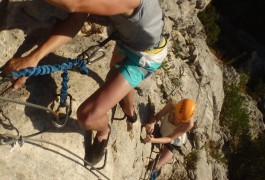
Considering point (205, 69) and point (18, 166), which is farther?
point (205, 69)

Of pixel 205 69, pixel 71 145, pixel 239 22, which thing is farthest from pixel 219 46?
pixel 71 145

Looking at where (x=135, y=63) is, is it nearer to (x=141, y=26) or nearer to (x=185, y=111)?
(x=141, y=26)

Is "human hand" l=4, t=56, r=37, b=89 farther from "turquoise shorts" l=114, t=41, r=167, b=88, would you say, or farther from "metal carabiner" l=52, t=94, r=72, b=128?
"turquoise shorts" l=114, t=41, r=167, b=88

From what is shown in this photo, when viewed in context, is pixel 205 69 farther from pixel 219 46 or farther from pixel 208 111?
pixel 219 46

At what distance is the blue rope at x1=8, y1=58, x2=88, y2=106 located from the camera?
4031mm

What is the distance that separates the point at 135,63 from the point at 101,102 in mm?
667

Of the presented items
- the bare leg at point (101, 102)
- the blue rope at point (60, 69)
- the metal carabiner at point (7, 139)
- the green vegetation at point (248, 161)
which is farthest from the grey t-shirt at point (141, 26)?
the green vegetation at point (248, 161)

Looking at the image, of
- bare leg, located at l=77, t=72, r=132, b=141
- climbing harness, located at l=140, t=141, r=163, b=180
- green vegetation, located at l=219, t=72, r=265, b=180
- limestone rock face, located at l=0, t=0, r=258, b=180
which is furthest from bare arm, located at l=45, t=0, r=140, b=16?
green vegetation, located at l=219, t=72, r=265, b=180

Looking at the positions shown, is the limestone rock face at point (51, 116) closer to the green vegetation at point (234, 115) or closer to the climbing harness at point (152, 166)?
the climbing harness at point (152, 166)

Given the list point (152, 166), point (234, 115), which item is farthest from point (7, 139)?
point (234, 115)

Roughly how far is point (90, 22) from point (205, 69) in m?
5.05

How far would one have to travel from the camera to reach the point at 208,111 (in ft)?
31.9

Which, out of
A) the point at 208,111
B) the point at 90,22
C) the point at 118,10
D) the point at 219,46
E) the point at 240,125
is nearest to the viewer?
the point at 118,10

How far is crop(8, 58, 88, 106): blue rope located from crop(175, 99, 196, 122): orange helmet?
2335 mm
